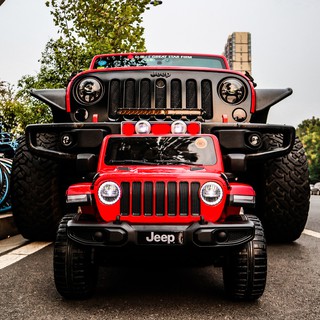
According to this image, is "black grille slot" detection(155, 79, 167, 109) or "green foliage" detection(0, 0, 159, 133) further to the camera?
"green foliage" detection(0, 0, 159, 133)

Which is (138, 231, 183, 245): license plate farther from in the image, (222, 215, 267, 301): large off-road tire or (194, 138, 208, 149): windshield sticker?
(194, 138, 208, 149): windshield sticker

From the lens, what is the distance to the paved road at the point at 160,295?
10.6ft

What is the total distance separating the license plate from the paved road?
1.39 ft

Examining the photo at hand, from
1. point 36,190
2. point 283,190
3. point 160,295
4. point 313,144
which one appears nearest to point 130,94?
point 36,190

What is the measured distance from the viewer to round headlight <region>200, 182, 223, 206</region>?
3447mm

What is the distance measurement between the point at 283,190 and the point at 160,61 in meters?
2.48

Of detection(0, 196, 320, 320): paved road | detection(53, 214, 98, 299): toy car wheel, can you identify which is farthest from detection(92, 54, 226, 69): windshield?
detection(53, 214, 98, 299): toy car wheel

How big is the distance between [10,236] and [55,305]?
3.55 metres

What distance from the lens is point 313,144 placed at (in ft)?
301

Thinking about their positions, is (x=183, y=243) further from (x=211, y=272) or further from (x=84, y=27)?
(x=84, y=27)

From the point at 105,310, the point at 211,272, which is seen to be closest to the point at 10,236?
the point at 211,272

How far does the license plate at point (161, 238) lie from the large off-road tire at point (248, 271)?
388mm

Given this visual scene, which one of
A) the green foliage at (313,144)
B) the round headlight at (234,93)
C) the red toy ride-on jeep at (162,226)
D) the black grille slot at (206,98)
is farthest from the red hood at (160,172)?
the green foliage at (313,144)

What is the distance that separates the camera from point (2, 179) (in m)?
6.92
